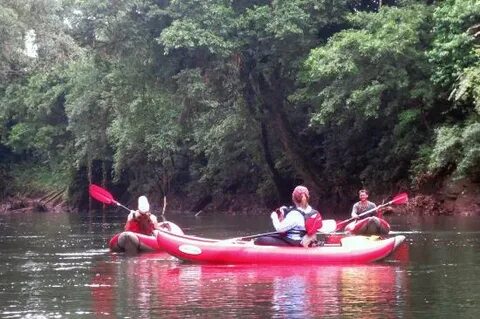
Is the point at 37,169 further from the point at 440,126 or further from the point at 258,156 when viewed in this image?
the point at 440,126

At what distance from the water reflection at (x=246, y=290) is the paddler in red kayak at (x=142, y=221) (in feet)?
7.67

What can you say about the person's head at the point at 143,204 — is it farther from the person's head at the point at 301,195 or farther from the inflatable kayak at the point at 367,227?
the inflatable kayak at the point at 367,227

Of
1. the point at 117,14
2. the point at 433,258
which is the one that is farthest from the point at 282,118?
the point at 433,258

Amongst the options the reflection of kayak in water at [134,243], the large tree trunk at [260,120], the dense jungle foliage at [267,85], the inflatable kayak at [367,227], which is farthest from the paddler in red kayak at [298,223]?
the large tree trunk at [260,120]

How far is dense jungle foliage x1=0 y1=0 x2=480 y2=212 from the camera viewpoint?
25391 mm

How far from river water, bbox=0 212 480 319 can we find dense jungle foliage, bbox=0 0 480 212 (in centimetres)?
1146

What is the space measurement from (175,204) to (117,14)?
1470 cm

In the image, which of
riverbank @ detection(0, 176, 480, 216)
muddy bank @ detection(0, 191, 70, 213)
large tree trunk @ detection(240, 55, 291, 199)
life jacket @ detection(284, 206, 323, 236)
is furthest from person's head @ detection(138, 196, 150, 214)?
muddy bank @ detection(0, 191, 70, 213)

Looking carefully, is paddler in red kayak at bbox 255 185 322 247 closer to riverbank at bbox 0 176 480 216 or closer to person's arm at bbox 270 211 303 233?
person's arm at bbox 270 211 303 233

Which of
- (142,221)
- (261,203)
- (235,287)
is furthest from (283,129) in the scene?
(235,287)

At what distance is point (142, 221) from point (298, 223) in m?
4.23

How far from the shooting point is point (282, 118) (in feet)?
109

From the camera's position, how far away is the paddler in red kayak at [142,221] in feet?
49.2

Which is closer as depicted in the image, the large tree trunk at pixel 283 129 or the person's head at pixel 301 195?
the person's head at pixel 301 195
